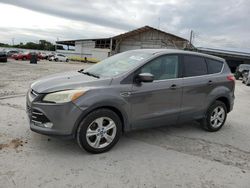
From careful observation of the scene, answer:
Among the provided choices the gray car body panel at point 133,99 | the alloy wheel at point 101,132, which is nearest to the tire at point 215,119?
the gray car body panel at point 133,99

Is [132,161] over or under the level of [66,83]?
under

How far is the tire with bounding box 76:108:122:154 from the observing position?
3600 millimetres

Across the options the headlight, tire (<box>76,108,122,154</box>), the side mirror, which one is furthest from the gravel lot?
the side mirror

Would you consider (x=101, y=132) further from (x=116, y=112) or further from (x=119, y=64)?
(x=119, y=64)

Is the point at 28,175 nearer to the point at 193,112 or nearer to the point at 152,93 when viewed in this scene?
the point at 152,93

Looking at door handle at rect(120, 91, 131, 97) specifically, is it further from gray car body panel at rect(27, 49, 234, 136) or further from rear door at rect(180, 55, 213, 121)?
rear door at rect(180, 55, 213, 121)

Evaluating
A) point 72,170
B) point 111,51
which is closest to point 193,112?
point 72,170

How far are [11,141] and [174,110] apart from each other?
2.91m

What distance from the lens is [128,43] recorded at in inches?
1934

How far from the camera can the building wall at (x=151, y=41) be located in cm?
4357

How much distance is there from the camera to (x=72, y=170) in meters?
3.29

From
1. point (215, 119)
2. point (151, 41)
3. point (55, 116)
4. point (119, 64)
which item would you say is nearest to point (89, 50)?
point (151, 41)

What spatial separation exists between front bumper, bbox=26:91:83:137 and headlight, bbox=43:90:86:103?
0.22ft

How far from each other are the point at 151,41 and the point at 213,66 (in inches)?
1655
